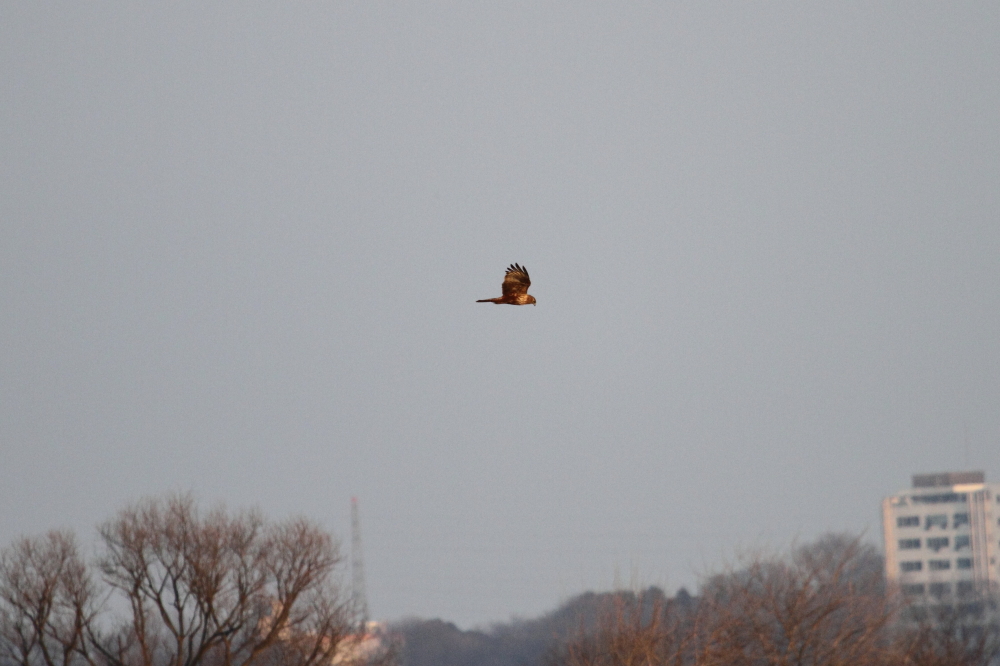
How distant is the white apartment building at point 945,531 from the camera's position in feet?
481

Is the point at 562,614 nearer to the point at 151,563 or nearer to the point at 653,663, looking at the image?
the point at 151,563

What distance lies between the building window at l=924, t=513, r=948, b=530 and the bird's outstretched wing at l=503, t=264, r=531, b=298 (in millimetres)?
146105

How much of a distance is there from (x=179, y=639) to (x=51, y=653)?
5.55 metres

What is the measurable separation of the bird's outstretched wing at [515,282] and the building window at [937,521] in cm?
14611

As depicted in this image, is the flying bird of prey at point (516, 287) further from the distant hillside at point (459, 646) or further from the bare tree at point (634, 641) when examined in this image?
the distant hillside at point (459, 646)

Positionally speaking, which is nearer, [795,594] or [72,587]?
[795,594]

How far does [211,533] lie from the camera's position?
40.5 metres

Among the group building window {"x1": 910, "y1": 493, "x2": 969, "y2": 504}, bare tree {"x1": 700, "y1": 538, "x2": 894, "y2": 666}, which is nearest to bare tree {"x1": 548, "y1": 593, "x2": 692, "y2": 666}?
bare tree {"x1": 700, "y1": 538, "x2": 894, "y2": 666}

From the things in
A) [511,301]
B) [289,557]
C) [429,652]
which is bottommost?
[429,652]

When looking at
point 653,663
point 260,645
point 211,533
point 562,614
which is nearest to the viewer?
point 653,663

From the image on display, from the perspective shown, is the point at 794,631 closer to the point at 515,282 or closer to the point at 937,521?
the point at 515,282

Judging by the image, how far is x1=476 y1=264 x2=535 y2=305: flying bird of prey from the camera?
1589cm

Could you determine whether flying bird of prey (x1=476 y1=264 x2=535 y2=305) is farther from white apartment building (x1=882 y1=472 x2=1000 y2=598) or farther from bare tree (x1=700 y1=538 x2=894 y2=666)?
white apartment building (x1=882 y1=472 x2=1000 y2=598)

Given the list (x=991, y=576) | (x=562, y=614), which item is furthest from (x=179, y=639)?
(x=991, y=576)
